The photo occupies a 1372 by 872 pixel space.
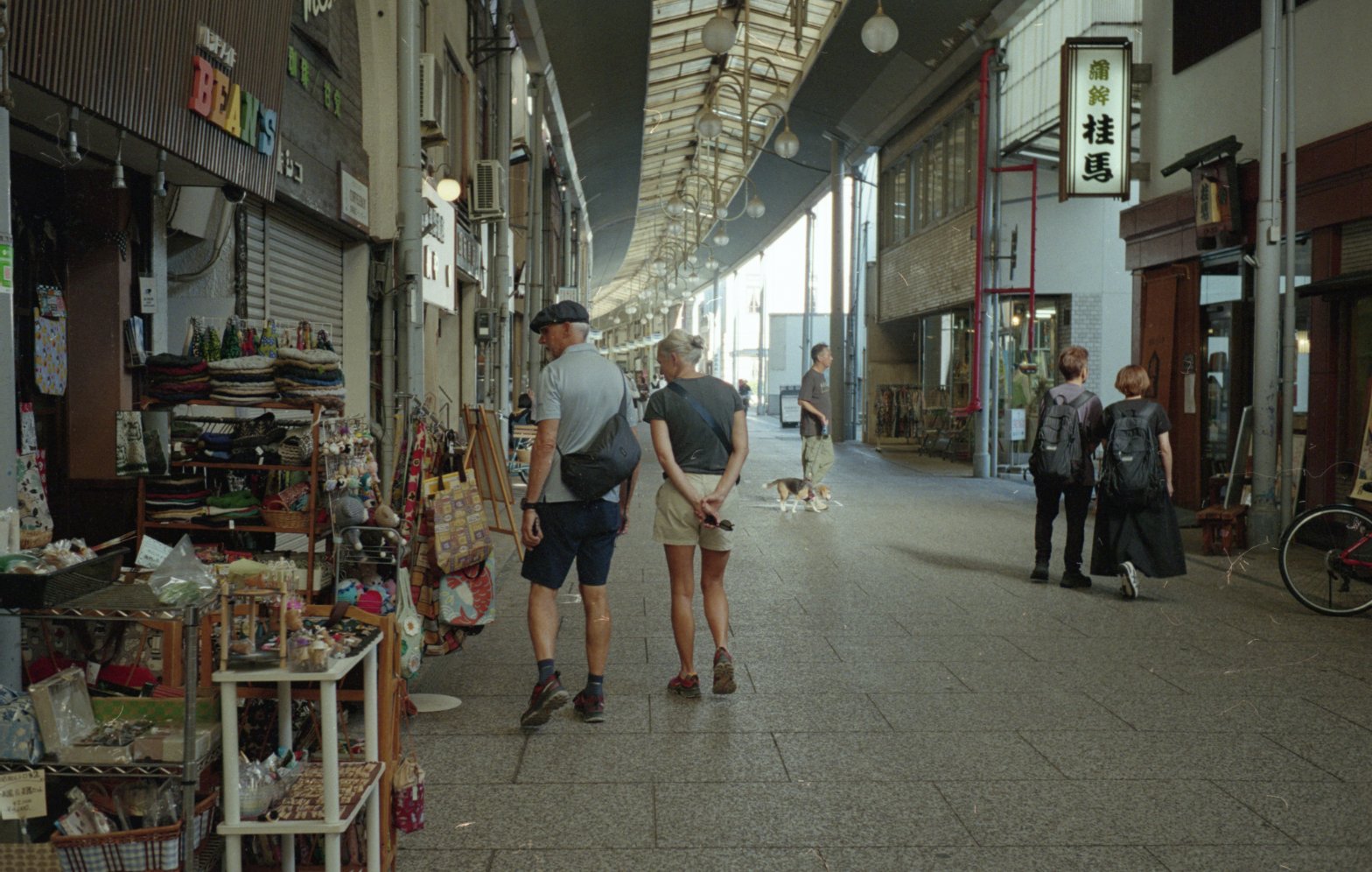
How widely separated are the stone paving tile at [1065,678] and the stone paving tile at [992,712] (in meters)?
0.15

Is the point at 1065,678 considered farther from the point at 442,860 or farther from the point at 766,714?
the point at 442,860

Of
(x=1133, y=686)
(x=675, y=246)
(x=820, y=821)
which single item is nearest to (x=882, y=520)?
(x=1133, y=686)

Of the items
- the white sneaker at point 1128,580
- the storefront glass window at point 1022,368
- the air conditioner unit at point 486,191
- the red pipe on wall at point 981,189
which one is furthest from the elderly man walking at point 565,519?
the storefront glass window at point 1022,368

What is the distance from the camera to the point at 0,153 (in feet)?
10.2

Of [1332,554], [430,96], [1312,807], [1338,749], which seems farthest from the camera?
[430,96]

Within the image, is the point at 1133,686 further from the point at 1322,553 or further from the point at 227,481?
the point at 227,481

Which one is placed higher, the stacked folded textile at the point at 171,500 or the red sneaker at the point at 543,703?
the stacked folded textile at the point at 171,500

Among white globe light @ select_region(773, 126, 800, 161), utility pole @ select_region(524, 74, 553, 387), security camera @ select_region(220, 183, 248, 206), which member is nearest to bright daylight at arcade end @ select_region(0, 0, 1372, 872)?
security camera @ select_region(220, 183, 248, 206)

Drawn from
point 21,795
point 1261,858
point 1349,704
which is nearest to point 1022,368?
point 1349,704

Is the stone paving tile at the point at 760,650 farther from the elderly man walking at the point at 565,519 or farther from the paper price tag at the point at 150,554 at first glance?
the paper price tag at the point at 150,554

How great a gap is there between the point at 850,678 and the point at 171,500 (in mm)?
3332

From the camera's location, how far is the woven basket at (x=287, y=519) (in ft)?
18.5

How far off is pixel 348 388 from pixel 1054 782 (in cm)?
796

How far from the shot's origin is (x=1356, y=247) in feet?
32.9
